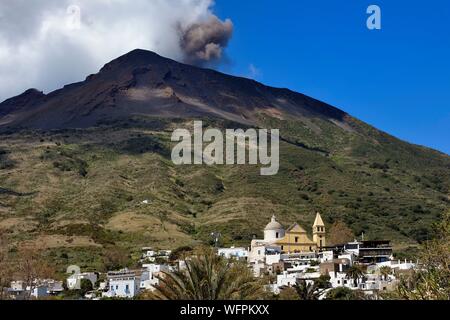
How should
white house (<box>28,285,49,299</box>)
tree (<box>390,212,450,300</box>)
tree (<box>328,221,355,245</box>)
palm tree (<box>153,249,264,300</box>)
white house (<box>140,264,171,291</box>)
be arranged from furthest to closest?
tree (<box>328,221,355,245</box>), white house (<box>140,264,171,291</box>), white house (<box>28,285,49,299</box>), palm tree (<box>153,249,264,300</box>), tree (<box>390,212,450,300</box>)

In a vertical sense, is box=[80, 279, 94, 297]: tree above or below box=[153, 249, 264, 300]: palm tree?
above

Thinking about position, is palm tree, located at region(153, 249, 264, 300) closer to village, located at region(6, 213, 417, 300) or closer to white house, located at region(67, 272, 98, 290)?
village, located at region(6, 213, 417, 300)

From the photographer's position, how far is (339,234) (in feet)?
306

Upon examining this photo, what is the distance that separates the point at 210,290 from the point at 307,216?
88.7 m

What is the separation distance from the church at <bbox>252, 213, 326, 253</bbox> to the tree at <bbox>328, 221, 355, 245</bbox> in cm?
566

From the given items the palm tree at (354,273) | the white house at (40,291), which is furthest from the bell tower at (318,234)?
the white house at (40,291)

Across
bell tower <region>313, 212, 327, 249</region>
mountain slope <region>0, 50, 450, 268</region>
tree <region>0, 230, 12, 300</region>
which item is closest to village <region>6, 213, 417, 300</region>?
bell tower <region>313, 212, 327, 249</region>

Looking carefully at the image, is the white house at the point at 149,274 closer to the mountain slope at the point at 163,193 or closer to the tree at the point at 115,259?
the tree at the point at 115,259

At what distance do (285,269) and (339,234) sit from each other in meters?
25.7

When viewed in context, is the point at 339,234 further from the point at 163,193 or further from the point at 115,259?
the point at 163,193

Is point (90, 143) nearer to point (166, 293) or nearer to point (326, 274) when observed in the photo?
point (326, 274)

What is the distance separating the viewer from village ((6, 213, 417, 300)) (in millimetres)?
57178

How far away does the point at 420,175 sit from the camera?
161m

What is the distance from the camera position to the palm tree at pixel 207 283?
19234 millimetres
